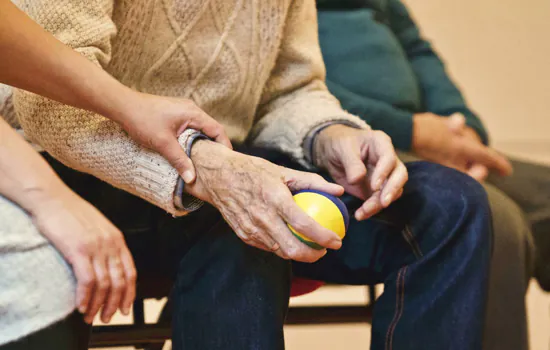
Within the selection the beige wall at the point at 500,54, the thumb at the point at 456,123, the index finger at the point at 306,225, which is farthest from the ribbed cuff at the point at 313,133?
the beige wall at the point at 500,54

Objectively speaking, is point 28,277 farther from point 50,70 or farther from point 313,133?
point 313,133

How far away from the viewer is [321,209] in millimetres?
591

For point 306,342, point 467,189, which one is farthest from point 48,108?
point 306,342

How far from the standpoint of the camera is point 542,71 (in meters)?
1.98

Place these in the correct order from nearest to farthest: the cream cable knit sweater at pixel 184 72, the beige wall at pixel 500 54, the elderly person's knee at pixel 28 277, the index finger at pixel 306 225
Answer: the elderly person's knee at pixel 28 277 → the index finger at pixel 306 225 → the cream cable knit sweater at pixel 184 72 → the beige wall at pixel 500 54

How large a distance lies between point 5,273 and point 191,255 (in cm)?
28

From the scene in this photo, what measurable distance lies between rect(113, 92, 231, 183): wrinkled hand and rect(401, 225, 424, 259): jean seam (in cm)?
31

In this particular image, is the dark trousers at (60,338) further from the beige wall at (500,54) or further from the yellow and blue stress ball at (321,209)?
the beige wall at (500,54)

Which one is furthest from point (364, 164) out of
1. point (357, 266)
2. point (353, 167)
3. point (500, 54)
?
point (500, 54)

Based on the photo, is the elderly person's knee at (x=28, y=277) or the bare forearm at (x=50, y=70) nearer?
the elderly person's knee at (x=28, y=277)

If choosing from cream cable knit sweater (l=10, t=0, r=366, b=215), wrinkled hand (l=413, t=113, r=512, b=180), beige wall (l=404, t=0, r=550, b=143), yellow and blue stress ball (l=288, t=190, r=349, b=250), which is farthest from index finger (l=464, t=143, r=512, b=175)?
beige wall (l=404, t=0, r=550, b=143)

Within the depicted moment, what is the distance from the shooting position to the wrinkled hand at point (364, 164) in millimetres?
705

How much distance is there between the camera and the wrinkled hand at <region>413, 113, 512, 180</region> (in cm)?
121

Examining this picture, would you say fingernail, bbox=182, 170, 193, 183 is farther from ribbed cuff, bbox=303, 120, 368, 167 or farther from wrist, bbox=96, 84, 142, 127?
ribbed cuff, bbox=303, 120, 368, 167
